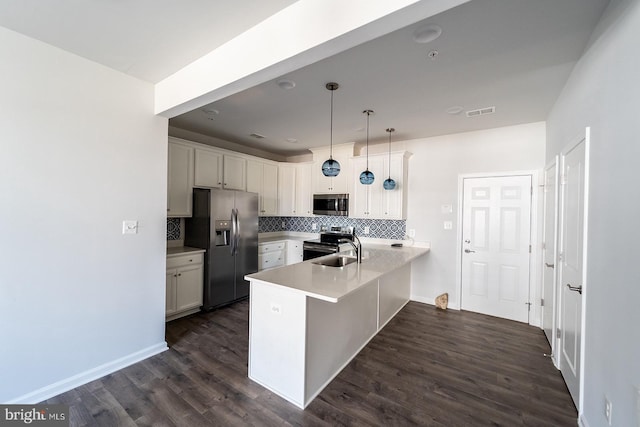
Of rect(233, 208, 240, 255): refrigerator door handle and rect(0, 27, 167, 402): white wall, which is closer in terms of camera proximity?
rect(0, 27, 167, 402): white wall

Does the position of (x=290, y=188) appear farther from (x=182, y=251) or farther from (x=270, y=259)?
(x=182, y=251)

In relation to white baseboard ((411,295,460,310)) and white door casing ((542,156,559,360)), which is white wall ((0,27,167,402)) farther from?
white door casing ((542,156,559,360))

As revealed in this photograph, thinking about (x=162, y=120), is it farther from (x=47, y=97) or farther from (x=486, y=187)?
(x=486, y=187)

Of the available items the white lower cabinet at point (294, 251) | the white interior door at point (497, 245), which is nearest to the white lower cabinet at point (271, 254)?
the white lower cabinet at point (294, 251)

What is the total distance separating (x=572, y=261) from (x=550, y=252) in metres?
0.90

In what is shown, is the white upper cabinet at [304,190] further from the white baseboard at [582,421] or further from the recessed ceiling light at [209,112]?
the white baseboard at [582,421]

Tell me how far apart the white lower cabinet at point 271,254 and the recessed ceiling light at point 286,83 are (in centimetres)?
287

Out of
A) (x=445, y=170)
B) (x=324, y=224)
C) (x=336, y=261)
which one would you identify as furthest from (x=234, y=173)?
(x=445, y=170)

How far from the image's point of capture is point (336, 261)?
3.14 metres

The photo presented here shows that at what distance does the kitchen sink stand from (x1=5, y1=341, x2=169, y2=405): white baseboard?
1.85 meters

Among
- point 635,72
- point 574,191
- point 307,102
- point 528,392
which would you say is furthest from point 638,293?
point 307,102

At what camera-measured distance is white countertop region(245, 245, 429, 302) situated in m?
1.95

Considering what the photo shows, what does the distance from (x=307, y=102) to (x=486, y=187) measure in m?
2.82

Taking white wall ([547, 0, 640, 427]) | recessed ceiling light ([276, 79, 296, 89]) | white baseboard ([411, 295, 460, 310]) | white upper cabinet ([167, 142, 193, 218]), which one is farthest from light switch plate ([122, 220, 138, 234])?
white baseboard ([411, 295, 460, 310])
